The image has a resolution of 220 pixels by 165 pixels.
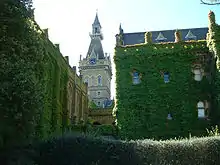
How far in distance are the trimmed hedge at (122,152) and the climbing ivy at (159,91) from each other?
9.15 meters

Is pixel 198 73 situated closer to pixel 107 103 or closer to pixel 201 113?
pixel 201 113

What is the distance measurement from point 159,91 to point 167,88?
782mm

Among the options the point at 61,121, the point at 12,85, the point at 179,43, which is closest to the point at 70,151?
the point at 12,85

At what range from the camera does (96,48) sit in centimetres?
8825

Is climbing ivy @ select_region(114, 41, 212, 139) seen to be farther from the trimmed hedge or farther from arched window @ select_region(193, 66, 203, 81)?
the trimmed hedge

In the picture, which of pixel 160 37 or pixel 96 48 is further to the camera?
pixel 96 48

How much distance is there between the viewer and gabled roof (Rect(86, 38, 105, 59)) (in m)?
86.1

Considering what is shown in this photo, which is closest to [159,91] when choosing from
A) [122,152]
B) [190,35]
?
[122,152]

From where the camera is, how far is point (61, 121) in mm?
32812

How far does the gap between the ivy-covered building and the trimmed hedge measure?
919 centimetres

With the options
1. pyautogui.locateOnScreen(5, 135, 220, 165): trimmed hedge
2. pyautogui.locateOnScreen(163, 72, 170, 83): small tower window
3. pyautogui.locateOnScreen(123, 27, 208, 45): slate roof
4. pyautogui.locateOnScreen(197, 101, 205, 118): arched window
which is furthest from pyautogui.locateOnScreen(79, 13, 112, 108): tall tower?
pyautogui.locateOnScreen(5, 135, 220, 165): trimmed hedge

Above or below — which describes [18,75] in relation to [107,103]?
below

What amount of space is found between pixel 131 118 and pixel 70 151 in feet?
40.7

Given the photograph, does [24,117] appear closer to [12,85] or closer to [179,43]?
[12,85]
